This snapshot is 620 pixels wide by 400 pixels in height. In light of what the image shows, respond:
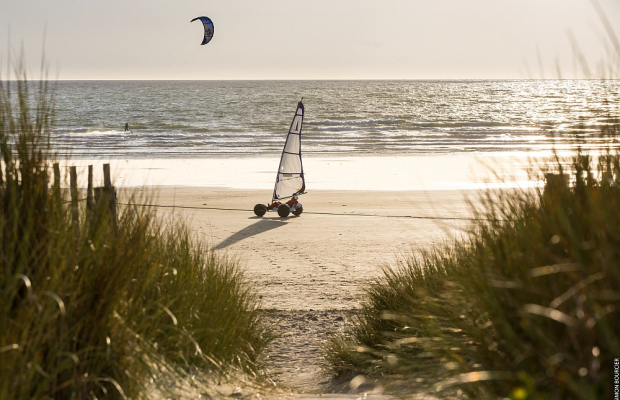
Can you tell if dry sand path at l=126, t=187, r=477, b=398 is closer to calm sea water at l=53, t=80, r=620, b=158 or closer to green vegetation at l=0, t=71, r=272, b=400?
green vegetation at l=0, t=71, r=272, b=400

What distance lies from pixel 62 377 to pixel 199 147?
97.4ft

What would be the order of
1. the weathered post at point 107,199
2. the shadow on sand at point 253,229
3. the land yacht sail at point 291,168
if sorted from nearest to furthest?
the weathered post at point 107,199, the shadow on sand at point 253,229, the land yacht sail at point 291,168

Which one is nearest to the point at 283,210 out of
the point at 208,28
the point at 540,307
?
the point at 208,28

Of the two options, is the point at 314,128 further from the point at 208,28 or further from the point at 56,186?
the point at 56,186

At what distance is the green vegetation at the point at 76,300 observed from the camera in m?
3.09

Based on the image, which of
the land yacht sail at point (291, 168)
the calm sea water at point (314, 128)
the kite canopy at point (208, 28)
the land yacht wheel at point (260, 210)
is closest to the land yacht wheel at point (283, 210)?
the land yacht wheel at point (260, 210)

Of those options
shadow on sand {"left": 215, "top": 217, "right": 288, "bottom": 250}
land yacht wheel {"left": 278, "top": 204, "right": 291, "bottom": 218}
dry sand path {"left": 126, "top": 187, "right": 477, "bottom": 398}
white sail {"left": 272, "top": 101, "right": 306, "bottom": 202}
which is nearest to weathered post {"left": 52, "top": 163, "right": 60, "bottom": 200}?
dry sand path {"left": 126, "top": 187, "right": 477, "bottom": 398}

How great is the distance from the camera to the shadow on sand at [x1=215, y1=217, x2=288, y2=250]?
10461 millimetres

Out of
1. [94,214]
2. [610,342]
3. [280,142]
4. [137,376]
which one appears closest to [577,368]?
[610,342]

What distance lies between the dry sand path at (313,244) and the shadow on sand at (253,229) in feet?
0.05

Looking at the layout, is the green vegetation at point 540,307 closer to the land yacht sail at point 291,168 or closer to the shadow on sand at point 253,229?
the shadow on sand at point 253,229

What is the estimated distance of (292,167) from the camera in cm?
1390

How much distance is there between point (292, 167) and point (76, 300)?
34.9ft

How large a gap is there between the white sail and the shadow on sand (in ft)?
4.12
